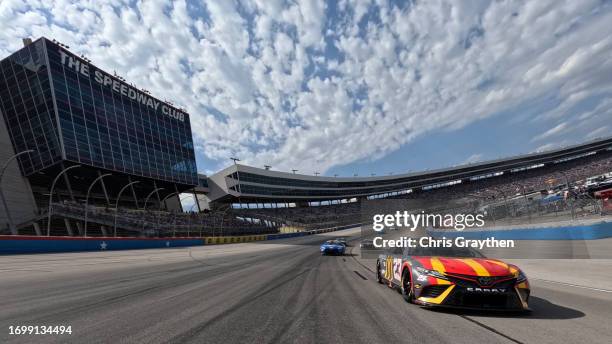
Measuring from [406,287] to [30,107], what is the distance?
177 ft

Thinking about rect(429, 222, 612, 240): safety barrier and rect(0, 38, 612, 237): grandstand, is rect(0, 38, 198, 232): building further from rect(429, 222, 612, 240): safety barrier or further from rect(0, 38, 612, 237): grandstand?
rect(429, 222, 612, 240): safety barrier

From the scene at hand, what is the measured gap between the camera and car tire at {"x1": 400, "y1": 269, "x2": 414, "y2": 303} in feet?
19.6

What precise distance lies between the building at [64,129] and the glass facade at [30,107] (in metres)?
0.12

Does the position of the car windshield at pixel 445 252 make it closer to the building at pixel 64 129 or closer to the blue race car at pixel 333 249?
the blue race car at pixel 333 249

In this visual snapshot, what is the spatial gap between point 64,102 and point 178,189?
28.9m

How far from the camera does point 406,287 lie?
6230 millimetres

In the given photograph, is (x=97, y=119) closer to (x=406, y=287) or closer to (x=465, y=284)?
(x=406, y=287)

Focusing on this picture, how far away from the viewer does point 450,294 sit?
5.04 m

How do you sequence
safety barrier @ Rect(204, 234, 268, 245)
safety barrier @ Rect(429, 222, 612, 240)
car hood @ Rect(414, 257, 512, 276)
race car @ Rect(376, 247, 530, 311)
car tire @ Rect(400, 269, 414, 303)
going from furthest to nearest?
safety barrier @ Rect(204, 234, 268, 245) < safety barrier @ Rect(429, 222, 612, 240) < car tire @ Rect(400, 269, 414, 303) < car hood @ Rect(414, 257, 512, 276) < race car @ Rect(376, 247, 530, 311)

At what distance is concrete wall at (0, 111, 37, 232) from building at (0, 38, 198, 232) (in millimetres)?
103

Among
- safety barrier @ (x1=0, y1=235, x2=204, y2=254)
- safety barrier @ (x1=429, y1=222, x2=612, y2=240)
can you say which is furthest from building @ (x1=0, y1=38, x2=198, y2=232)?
safety barrier @ (x1=429, y1=222, x2=612, y2=240)

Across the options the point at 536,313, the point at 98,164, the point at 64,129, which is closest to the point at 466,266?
the point at 536,313

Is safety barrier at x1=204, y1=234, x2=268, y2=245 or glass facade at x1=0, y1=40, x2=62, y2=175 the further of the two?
safety barrier at x1=204, y1=234, x2=268, y2=245

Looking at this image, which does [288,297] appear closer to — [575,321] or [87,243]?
[575,321]
